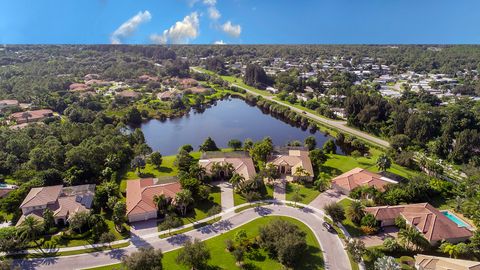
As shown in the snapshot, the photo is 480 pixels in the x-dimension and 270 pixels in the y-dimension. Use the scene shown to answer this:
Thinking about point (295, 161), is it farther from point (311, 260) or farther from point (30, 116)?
point (30, 116)

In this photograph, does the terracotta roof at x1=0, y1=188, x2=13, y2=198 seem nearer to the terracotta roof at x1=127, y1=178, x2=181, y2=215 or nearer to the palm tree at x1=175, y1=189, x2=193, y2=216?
the terracotta roof at x1=127, y1=178, x2=181, y2=215

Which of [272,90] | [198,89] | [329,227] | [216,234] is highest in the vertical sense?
[198,89]

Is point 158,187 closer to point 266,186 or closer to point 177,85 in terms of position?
point 266,186

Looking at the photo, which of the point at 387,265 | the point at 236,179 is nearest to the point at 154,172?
the point at 236,179

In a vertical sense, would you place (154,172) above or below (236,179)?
below

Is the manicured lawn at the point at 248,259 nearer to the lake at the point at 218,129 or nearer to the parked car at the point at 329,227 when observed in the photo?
the parked car at the point at 329,227

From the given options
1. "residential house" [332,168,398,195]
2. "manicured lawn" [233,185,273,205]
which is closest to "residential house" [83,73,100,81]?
"manicured lawn" [233,185,273,205]

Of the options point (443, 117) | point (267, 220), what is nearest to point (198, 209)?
point (267, 220)

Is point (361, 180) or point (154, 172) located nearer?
point (361, 180)
